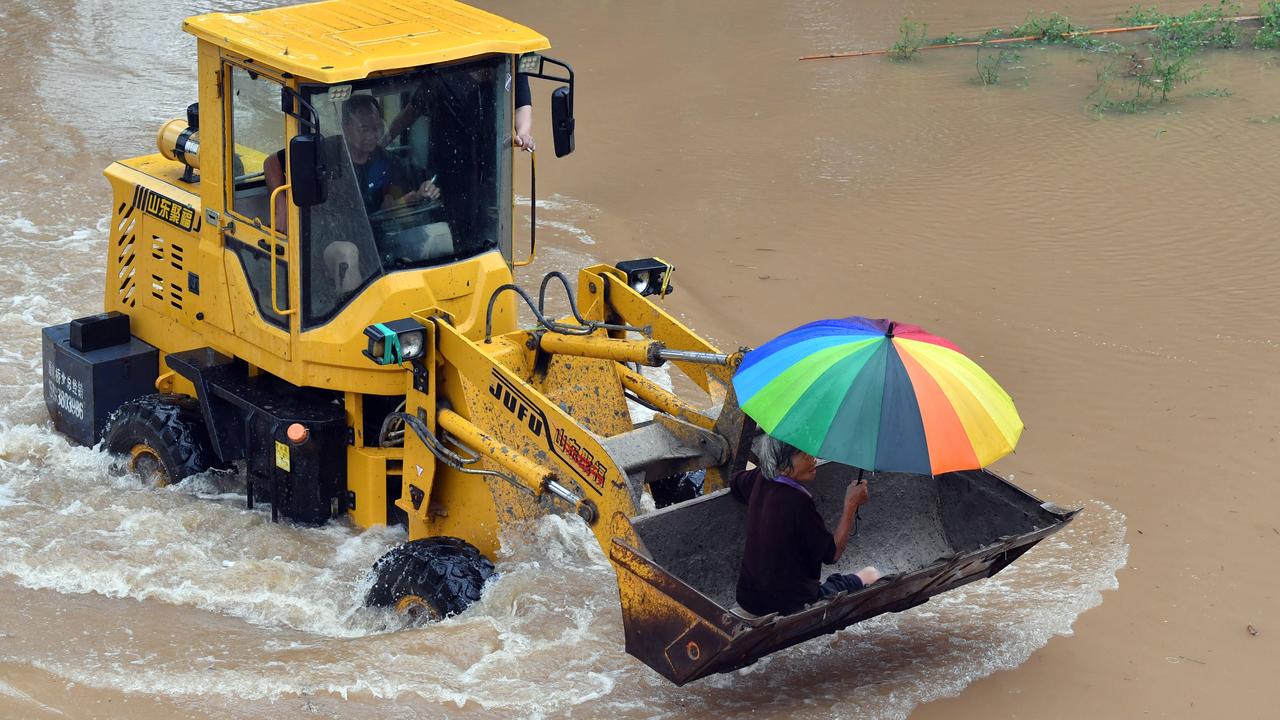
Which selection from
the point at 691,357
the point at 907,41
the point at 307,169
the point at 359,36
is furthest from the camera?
the point at 907,41

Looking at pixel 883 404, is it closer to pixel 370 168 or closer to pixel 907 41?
pixel 370 168

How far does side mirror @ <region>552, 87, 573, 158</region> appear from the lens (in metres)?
7.52

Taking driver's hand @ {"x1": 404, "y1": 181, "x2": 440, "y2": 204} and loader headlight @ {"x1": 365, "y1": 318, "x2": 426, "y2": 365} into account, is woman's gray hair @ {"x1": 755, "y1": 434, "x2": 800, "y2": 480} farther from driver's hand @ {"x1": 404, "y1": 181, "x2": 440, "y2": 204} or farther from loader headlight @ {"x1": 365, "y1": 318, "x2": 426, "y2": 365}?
driver's hand @ {"x1": 404, "y1": 181, "x2": 440, "y2": 204}

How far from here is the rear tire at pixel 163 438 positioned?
27.0 feet

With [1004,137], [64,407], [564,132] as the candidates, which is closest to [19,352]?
[64,407]

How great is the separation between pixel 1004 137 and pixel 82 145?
952cm

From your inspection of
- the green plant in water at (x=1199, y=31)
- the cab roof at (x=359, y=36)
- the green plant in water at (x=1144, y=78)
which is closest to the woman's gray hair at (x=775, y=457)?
the cab roof at (x=359, y=36)

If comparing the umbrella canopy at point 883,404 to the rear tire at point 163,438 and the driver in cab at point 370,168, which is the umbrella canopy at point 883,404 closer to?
the driver in cab at point 370,168

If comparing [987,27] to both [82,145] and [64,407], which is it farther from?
[64,407]

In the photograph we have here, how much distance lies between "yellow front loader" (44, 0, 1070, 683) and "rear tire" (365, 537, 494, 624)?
0.04 ft

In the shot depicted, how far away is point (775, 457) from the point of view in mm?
5965

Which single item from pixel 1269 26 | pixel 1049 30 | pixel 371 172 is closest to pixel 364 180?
pixel 371 172

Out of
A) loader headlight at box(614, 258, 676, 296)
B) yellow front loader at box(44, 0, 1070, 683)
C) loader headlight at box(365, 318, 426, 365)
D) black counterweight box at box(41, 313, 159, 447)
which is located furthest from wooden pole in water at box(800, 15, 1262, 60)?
loader headlight at box(365, 318, 426, 365)

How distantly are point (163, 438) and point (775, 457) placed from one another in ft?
12.8
